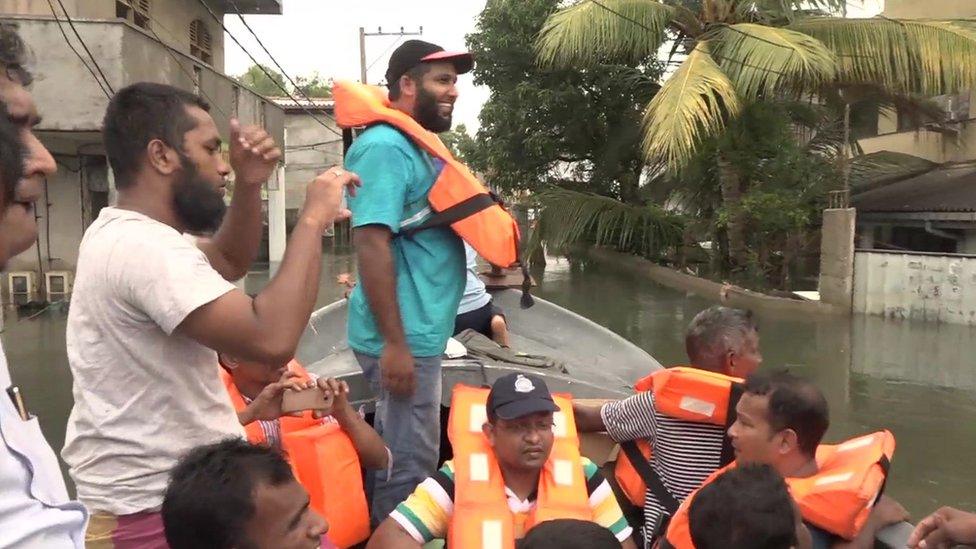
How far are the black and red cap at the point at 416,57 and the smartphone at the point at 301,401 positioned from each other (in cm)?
106

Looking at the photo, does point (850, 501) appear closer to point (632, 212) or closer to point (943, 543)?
point (943, 543)

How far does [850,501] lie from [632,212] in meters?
14.0

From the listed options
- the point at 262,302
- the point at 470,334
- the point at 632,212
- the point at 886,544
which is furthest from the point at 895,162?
the point at 262,302

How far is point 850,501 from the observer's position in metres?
2.09

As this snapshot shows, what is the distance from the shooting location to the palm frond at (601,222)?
50.5 feet

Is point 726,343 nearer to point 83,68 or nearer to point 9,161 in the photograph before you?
point 9,161

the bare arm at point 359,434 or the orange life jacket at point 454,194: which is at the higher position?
the orange life jacket at point 454,194

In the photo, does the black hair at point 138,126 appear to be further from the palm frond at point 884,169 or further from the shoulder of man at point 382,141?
the palm frond at point 884,169

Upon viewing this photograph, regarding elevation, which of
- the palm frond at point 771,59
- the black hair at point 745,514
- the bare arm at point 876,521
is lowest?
the bare arm at point 876,521

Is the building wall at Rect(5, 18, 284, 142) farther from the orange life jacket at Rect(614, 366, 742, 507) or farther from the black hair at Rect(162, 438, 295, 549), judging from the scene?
the black hair at Rect(162, 438, 295, 549)

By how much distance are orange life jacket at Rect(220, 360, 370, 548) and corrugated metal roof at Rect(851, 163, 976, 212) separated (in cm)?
1168

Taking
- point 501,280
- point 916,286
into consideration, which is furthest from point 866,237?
point 501,280

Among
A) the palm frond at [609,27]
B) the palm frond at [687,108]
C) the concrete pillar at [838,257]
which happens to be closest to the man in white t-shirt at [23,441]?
the palm frond at [687,108]

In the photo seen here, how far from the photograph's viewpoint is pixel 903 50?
11.7 m
